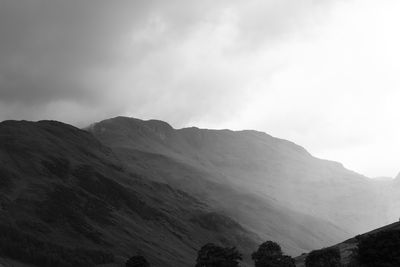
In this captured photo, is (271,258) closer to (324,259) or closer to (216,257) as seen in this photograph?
(324,259)

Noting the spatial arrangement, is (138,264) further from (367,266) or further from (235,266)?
(367,266)

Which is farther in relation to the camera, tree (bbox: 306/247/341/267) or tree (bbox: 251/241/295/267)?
tree (bbox: 251/241/295/267)

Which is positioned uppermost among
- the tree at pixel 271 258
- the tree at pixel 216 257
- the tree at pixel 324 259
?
the tree at pixel 324 259

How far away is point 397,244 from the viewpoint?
10362 centimetres

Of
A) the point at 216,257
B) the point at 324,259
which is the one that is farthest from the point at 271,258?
the point at 216,257

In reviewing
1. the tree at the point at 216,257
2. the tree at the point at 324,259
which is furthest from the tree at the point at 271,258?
the tree at the point at 216,257

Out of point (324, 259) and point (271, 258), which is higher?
point (324, 259)

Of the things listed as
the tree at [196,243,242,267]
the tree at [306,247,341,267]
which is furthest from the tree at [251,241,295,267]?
the tree at [196,243,242,267]

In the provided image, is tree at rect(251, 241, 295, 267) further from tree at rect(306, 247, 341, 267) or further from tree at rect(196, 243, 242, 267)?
tree at rect(196, 243, 242, 267)

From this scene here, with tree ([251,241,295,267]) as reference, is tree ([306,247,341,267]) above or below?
above

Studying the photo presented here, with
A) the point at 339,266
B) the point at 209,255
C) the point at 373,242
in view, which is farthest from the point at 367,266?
the point at 209,255

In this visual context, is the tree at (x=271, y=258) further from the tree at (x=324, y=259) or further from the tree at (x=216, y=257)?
the tree at (x=216, y=257)

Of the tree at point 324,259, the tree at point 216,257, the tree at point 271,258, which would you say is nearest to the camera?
the tree at point 216,257

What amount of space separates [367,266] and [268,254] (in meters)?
38.2
